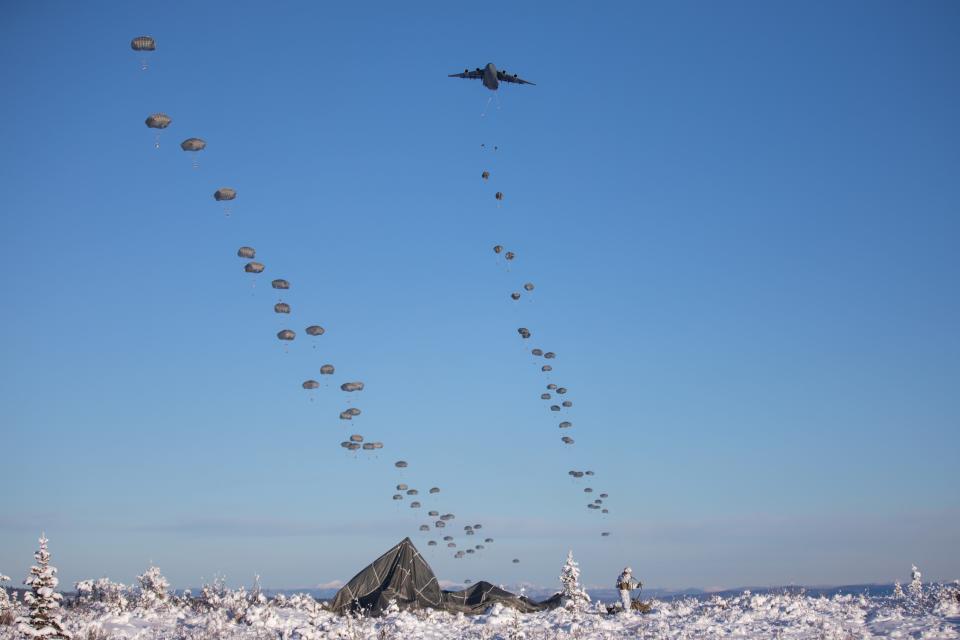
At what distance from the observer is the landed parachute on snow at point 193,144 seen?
44.9m

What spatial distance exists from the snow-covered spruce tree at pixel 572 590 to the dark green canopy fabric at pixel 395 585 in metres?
5.91

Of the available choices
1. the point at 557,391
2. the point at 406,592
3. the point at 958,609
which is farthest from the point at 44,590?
the point at 557,391

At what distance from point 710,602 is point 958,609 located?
10401 millimetres

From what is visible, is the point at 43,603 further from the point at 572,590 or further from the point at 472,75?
the point at 472,75

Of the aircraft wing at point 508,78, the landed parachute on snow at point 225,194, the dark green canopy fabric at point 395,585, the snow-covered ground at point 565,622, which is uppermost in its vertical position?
the aircraft wing at point 508,78

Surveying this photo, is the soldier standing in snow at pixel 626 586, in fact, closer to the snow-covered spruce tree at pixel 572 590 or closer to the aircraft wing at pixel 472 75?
the snow-covered spruce tree at pixel 572 590

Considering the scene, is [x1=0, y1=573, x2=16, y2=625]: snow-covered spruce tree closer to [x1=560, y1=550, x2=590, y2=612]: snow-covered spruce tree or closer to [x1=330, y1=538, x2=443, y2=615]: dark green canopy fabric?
[x1=330, y1=538, x2=443, y2=615]: dark green canopy fabric

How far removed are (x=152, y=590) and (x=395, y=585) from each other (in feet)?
40.4

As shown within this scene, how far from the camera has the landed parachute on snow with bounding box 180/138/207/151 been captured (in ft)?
147

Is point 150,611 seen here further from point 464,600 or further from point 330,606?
point 464,600

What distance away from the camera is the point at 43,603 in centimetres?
2717

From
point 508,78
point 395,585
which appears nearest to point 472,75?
point 508,78

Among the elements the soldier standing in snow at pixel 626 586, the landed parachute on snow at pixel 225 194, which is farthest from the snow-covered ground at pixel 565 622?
the landed parachute on snow at pixel 225 194

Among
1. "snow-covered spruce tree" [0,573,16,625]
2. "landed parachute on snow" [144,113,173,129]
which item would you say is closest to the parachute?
"landed parachute on snow" [144,113,173,129]
